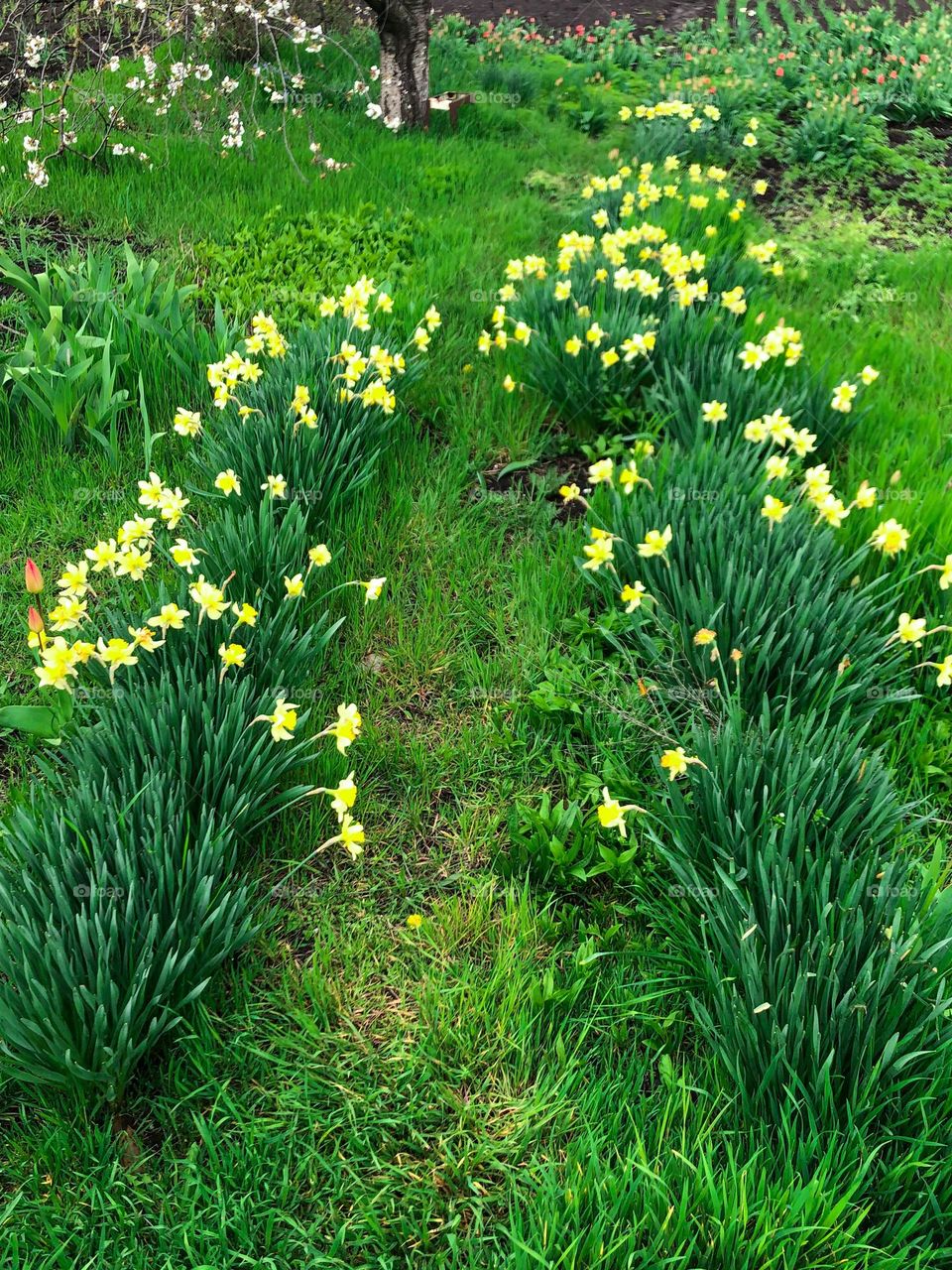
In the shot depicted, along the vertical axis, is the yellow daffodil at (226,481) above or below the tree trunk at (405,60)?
below

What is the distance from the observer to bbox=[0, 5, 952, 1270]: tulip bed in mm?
1461

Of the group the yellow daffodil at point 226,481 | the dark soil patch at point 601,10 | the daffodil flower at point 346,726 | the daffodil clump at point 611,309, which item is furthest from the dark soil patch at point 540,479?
the dark soil patch at point 601,10

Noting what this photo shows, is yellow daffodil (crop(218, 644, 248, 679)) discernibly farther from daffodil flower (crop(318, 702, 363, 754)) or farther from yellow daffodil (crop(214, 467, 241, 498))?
yellow daffodil (crop(214, 467, 241, 498))

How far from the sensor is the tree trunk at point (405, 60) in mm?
5328

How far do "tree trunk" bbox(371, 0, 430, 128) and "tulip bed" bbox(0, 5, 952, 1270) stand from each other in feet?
7.14

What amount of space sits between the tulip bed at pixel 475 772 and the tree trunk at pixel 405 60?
2.18 metres

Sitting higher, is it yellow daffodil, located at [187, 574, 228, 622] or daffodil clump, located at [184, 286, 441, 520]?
daffodil clump, located at [184, 286, 441, 520]

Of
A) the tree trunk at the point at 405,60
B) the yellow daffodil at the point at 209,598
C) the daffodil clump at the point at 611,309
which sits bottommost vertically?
the yellow daffodil at the point at 209,598

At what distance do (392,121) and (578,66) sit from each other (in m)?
2.80

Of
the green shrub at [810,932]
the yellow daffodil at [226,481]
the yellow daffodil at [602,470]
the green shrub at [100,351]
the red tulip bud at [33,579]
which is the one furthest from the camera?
the green shrub at [100,351]

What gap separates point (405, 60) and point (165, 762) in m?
5.39

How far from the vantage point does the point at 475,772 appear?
2.31 meters

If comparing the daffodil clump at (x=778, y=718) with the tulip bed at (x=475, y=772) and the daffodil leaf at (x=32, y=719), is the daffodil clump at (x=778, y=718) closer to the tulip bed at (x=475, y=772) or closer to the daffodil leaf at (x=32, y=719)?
the tulip bed at (x=475, y=772)

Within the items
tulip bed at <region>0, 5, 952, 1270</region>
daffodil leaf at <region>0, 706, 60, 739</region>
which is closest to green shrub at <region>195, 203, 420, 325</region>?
tulip bed at <region>0, 5, 952, 1270</region>
